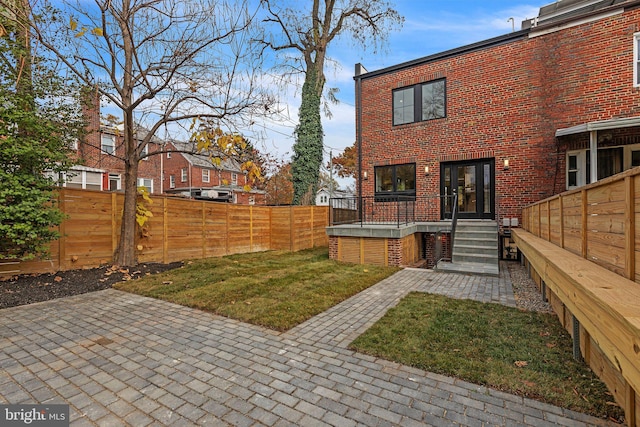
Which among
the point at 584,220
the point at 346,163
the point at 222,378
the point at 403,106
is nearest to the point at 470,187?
the point at 403,106

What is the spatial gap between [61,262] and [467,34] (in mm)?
13521

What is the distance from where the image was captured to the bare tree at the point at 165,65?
580cm

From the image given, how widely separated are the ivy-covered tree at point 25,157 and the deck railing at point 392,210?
699cm

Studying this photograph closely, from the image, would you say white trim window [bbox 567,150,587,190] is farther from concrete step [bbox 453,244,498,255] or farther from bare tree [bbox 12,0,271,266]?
bare tree [bbox 12,0,271,266]

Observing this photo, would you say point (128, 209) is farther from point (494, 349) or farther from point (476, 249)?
point (476, 249)

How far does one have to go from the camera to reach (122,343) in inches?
135

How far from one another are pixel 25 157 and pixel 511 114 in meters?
12.3

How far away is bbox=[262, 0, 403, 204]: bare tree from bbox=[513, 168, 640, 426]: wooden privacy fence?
1071 cm

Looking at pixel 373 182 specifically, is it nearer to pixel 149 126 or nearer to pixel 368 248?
pixel 368 248

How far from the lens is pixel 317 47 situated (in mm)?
13117

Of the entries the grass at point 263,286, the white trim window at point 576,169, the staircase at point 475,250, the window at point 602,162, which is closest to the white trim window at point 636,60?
the window at point 602,162

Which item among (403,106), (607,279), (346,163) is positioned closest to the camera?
(607,279)

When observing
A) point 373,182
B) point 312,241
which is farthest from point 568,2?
point 312,241

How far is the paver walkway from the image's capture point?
220cm
